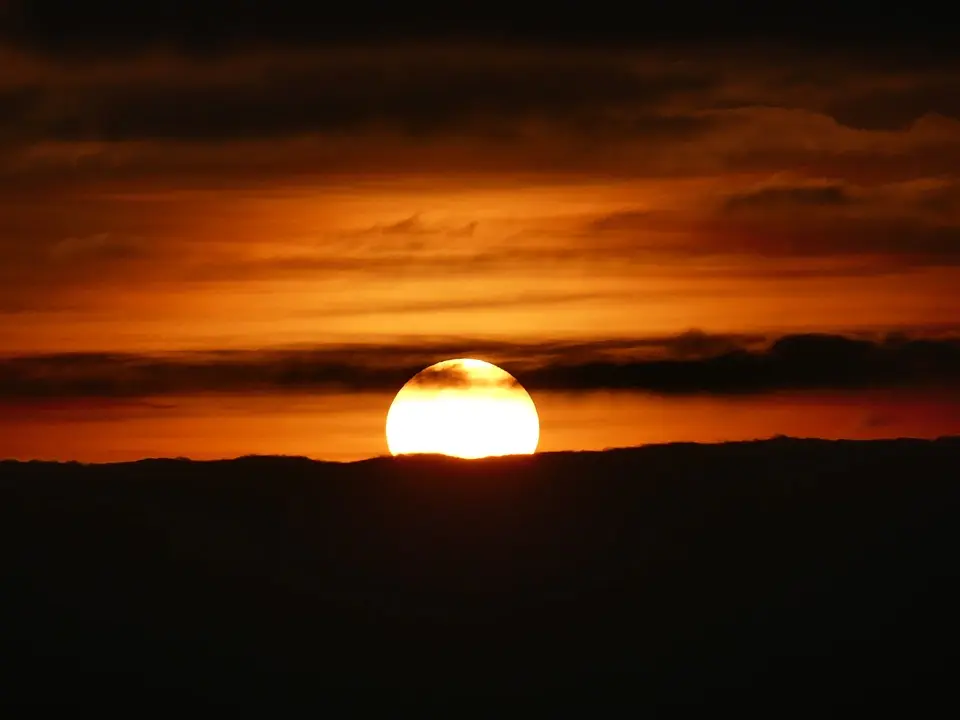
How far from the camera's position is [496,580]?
60719mm

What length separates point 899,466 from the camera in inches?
2574

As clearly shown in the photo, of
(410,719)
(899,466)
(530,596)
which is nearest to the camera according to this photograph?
(410,719)

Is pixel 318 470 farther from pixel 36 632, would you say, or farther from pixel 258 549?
pixel 36 632

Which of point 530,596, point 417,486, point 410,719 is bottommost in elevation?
point 410,719

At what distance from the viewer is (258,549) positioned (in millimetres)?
60750

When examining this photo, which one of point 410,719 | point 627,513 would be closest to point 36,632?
point 410,719

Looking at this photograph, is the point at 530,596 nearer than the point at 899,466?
Yes

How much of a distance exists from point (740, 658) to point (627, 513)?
7764 millimetres

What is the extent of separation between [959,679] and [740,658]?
234 inches

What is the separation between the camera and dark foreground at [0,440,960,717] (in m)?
55.5

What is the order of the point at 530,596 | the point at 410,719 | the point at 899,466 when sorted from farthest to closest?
the point at 899,466
the point at 530,596
the point at 410,719

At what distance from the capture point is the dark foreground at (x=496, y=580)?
55.5 m

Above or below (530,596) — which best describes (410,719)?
below

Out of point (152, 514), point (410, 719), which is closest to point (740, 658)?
point (410, 719)
